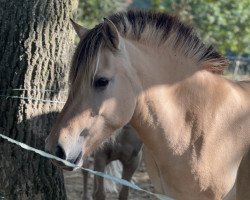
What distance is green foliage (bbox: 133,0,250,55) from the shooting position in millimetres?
12383

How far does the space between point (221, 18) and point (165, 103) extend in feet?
30.7

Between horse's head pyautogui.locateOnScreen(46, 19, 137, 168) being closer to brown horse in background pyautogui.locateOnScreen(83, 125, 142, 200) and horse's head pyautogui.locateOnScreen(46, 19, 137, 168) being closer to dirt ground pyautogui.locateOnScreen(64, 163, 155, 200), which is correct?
brown horse in background pyautogui.locateOnScreen(83, 125, 142, 200)

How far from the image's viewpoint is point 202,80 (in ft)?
11.6

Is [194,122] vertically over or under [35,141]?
over

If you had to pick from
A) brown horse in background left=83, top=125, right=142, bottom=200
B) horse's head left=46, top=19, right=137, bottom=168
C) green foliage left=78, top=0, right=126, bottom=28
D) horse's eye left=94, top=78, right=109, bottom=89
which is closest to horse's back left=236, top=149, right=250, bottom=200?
horse's head left=46, top=19, right=137, bottom=168

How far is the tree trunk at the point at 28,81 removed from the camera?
166 inches

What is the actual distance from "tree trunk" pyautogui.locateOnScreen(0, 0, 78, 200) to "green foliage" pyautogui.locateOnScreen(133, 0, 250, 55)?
26.9 feet

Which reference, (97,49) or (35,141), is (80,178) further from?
(97,49)

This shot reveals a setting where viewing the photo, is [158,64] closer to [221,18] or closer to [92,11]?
[221,18]

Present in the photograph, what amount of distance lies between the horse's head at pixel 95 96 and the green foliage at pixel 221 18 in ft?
30.2

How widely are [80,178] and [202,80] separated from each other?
4.78 metres

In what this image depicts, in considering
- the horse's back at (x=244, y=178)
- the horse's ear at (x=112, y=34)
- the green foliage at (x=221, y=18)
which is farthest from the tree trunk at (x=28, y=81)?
the green foliage at (x=221, y=18)

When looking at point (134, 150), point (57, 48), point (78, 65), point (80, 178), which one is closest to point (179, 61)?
point (78, 65)

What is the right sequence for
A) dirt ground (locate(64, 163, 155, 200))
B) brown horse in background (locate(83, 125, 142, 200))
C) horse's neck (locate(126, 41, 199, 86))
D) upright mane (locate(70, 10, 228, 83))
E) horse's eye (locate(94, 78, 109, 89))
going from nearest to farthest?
1. horse's eye (locate(94, 78, 109, 89))
2. horse's neck (locate(126, 41, 199, 86))
3. upright mane (locate(70, 10, 228, 83))
4. brown horse in background (locate(83, 125, 142, 200))
5. dirt ground (locate(64, 163, 155, 200))
